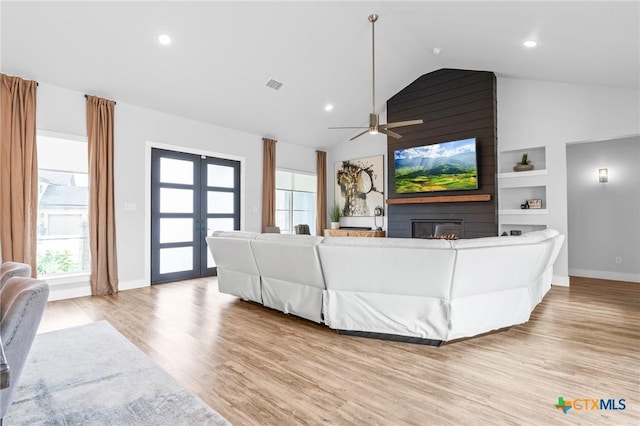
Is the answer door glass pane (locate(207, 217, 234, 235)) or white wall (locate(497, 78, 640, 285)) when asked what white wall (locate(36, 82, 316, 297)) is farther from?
white wall (locate(497, 78, 640, 285))

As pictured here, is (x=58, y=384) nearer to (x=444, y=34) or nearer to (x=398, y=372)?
(x=398, y=372)

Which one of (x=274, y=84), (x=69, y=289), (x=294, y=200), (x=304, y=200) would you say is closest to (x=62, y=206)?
(x=69, y=289)

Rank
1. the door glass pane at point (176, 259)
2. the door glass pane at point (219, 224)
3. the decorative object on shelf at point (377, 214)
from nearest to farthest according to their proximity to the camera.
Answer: the door glass pane at point (176, 259) < the door glass pane at point (219, 224) < the decorative object on shelf at point (377, 214)

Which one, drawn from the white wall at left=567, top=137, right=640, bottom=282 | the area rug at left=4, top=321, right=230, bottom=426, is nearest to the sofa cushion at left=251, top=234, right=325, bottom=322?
the area rug at left=4, top=321, right=230, bottom=426

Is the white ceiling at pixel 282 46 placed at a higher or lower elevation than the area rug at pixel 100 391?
higher

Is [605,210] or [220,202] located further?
[220,202]

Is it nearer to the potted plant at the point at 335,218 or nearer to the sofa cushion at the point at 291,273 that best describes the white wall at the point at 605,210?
the potted plant at the point at 335,218

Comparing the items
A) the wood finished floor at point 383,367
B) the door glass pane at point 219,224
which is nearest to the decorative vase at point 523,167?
the wood finished floor at point 383,367

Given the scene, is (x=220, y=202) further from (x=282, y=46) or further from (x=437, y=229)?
(x=437, y=229)

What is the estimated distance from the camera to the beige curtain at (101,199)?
460cm

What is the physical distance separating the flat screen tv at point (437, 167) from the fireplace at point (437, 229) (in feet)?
2.07

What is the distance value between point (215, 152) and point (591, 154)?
6.90 meters

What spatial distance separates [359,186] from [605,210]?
4.71 meters

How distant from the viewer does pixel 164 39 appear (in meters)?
4.05
